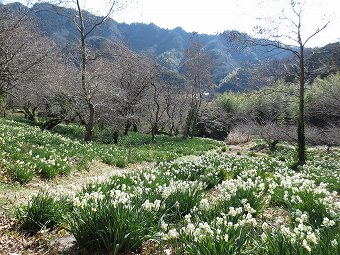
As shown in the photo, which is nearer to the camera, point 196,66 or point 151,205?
point 151,205

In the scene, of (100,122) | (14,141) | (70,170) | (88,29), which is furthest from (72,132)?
(70,170)

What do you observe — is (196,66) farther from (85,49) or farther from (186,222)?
(186,222)

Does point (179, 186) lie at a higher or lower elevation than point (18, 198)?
higher

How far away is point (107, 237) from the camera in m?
4.20

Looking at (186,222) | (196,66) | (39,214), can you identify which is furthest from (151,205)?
(196,66)

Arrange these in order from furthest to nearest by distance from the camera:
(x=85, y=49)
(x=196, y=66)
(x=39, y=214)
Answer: (x=196, y=66), (x=85, y=49), (x=39, y=214)

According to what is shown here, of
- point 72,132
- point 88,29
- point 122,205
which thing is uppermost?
point 88,29

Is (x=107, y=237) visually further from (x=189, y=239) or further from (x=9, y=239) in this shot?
(x=9, y=239)

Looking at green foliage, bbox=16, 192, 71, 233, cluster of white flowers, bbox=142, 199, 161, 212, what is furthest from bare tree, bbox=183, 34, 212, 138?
cluster of white flowers, bbox=142, 199, 161, 212

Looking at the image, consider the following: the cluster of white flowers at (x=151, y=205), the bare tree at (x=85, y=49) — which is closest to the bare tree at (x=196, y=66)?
the bare tree at (x=85, y=49)

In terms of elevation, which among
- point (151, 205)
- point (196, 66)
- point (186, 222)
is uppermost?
point (196, 66)

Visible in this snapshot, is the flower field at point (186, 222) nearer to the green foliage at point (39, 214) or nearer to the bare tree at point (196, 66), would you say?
the green foliage at point (39, 214)

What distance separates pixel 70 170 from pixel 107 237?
7085 millimetres

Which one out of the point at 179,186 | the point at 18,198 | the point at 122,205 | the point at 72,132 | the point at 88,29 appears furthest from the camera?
the point at 72,132
